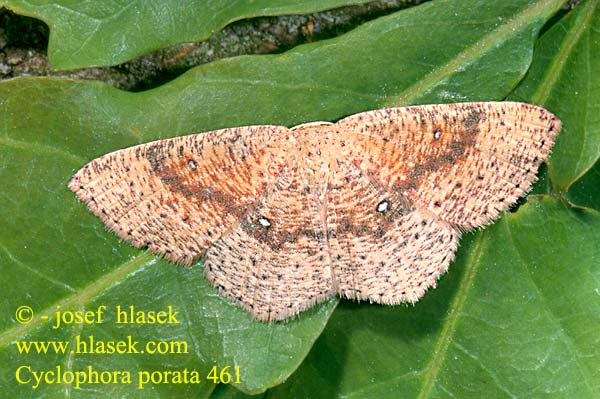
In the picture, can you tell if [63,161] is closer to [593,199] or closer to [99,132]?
[99,132]

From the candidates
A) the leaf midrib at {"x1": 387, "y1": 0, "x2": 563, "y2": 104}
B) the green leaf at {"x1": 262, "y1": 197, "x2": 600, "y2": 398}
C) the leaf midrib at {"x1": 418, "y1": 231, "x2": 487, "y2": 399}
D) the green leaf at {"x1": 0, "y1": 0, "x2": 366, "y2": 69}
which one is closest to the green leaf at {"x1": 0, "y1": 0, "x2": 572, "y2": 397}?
the leaf midrib at {"x1": 387, "y1": 0, "x2": 563, "y2": 104}

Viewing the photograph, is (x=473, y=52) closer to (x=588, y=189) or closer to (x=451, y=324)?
(x=588, y=189)

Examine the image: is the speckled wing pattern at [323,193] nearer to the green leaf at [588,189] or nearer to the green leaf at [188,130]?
the green leaf at [188,130]

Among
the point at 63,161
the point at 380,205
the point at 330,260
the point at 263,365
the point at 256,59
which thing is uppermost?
the point at 256,59

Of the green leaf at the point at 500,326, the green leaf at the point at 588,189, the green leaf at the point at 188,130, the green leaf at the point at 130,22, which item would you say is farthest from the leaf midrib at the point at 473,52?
the green leaf at the point at 588,189

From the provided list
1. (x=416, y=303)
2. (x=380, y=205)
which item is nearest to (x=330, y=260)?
(x=380, y=205)

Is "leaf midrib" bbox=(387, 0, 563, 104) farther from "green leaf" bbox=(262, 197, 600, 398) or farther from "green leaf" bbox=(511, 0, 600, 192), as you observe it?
"green leaf" bbox=(262, 197, 600, 398)
